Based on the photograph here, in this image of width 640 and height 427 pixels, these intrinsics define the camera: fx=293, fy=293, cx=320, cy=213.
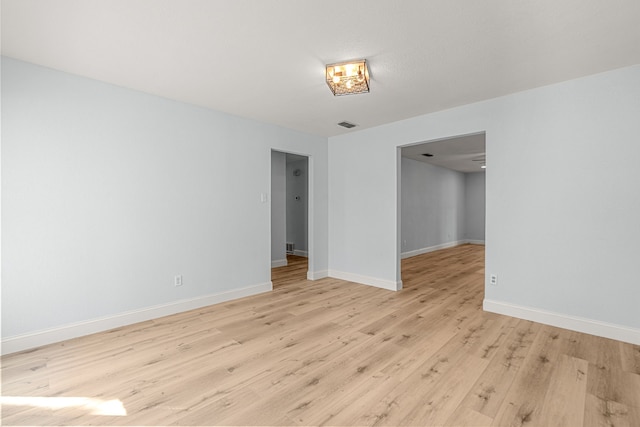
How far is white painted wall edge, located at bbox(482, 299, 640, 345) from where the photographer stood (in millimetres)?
2605

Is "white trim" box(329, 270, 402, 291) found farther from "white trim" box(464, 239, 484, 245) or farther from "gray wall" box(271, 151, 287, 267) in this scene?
"white trim" box(464, 239, 484, 245)

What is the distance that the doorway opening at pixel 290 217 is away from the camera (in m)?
5.71

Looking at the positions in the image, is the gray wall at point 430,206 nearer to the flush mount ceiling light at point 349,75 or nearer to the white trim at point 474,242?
the white trim at point 474,242

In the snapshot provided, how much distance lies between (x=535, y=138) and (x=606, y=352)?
6.77 ft

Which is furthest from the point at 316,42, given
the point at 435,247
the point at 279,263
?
the point at 435,247

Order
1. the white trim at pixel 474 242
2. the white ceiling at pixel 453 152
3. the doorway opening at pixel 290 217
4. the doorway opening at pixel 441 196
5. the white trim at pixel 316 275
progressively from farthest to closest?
the white trim at pixel 474 242
the doorway opening at pixel 441 196
the doorway opening at pixel 290 217
the white ceiling at pixel 453 152
the white trim at pixel 316 275

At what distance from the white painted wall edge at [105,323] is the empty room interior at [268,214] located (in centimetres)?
2

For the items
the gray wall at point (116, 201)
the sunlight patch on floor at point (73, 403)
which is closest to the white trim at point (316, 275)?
the gray wall at point (116, 201)

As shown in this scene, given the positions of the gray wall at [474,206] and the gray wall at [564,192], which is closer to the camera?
the gray wall at [564,192]

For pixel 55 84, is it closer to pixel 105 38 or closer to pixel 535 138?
pixel 105 38

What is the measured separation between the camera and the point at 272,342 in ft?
8.66

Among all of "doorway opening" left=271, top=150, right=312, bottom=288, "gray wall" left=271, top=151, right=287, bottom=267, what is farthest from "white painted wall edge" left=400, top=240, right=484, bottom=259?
"gray wall" left=271, top=151, right=287, bottom=267

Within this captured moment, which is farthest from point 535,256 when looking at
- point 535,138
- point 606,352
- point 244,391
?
point 244,391

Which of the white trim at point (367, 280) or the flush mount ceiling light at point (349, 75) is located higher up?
the flush mount ceiling light at point (349, 75)
